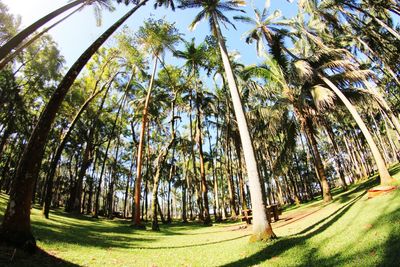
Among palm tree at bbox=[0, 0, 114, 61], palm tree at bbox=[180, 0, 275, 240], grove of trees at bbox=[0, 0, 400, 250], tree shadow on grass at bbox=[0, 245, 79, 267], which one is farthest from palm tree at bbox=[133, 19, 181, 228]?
tree shadow on grass at bbox=[0, 245, 79, 267]

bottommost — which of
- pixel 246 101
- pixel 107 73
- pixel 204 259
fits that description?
pixel 204 259

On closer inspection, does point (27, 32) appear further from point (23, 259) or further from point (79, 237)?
point (79, 237)

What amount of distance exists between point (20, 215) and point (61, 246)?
11.1 ft

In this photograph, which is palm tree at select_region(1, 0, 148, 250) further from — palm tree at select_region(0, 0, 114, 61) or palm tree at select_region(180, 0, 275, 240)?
palm tree at select_region(180, 0, 275, 240)

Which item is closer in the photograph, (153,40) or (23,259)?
(23,259)

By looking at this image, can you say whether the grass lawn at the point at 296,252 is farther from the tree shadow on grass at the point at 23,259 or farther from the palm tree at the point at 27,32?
the palm tree at the point at 27,32

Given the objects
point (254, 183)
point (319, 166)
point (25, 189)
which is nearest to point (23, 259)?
point (25, 189)

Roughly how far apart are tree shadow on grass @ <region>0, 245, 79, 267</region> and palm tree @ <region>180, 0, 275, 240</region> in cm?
609

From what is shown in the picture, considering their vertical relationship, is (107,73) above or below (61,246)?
above

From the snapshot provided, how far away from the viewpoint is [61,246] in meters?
8.65

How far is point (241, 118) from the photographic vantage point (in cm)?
1057

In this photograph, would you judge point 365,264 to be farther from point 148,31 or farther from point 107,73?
point 107,73

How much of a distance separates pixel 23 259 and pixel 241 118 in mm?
8492

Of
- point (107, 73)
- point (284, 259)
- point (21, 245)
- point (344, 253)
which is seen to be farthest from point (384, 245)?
point (107, 73)
